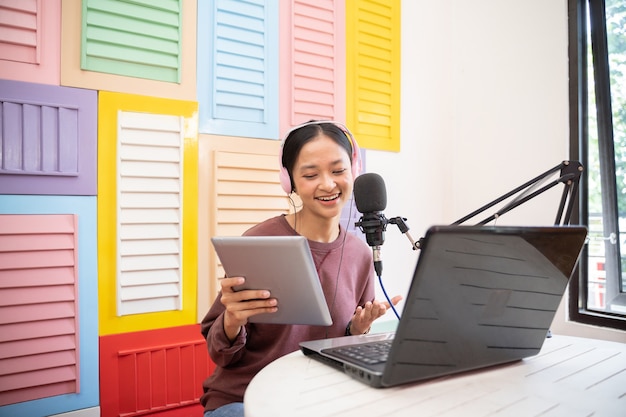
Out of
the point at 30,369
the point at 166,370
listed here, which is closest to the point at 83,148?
the point at 30,369

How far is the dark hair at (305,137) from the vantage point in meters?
1.29

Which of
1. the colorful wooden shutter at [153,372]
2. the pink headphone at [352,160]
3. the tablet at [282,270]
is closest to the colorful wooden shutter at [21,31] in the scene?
the pink headphone at [352,160]

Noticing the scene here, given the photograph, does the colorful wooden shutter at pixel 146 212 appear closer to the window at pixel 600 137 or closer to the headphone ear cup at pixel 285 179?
the headphone ear cup at pixel 285 179

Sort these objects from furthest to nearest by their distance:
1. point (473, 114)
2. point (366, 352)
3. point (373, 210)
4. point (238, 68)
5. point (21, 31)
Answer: point (473, 114) < point (238, 68) < point (21, 31) < point (373, 210) < point (366, 352)

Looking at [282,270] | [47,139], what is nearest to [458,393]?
[282,270]

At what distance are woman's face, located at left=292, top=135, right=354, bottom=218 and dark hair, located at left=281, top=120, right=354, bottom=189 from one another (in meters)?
0.01

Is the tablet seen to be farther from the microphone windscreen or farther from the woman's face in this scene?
the woman's face

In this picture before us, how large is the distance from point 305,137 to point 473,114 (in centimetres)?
139

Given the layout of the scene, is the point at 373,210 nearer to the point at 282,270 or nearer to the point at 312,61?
the point at 282,270

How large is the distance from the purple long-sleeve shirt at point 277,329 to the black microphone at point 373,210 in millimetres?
251

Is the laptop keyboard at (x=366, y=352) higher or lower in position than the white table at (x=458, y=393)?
Result: higher

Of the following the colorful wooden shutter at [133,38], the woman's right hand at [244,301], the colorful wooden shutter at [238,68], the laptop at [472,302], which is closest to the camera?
the laptop at [472,302]

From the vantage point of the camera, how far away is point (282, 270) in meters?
0.80

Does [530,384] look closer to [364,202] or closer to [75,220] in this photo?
[364,202]
